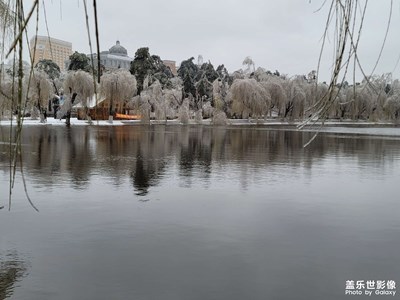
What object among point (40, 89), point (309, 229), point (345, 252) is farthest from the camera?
point (40, 89)

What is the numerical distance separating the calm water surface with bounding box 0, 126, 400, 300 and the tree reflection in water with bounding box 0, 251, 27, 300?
0.01m

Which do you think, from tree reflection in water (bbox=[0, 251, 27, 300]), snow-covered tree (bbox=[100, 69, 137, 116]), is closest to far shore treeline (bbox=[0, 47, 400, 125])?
snow-covered tree (bbox=[100, 69, 137, 116])

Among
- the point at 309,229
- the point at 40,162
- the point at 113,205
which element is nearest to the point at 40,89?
the point at 40,162

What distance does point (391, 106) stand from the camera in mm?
52812

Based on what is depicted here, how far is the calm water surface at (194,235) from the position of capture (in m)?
4.59

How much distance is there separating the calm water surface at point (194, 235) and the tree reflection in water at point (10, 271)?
0.01 m

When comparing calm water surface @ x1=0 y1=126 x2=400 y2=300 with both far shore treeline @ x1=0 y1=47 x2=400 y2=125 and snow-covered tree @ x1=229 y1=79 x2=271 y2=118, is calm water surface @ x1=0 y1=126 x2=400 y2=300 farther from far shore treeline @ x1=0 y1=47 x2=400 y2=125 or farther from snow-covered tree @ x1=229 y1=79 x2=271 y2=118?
snow-covered tree @ x1=229 y1=79 x2=271 y2=118

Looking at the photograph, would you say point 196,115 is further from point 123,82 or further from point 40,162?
point 40,162

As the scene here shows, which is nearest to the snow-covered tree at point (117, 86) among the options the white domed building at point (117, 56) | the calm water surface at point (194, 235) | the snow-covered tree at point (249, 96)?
the snow-covered tree at point (249, 96)

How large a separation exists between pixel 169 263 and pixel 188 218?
81.4 inches

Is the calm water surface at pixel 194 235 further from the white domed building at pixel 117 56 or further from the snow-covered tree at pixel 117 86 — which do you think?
the white domed building at pixel 117 56

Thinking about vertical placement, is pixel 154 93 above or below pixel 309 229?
above

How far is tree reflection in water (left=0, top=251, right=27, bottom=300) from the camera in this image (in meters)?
4.30

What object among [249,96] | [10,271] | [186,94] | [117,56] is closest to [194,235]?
[10,271]
